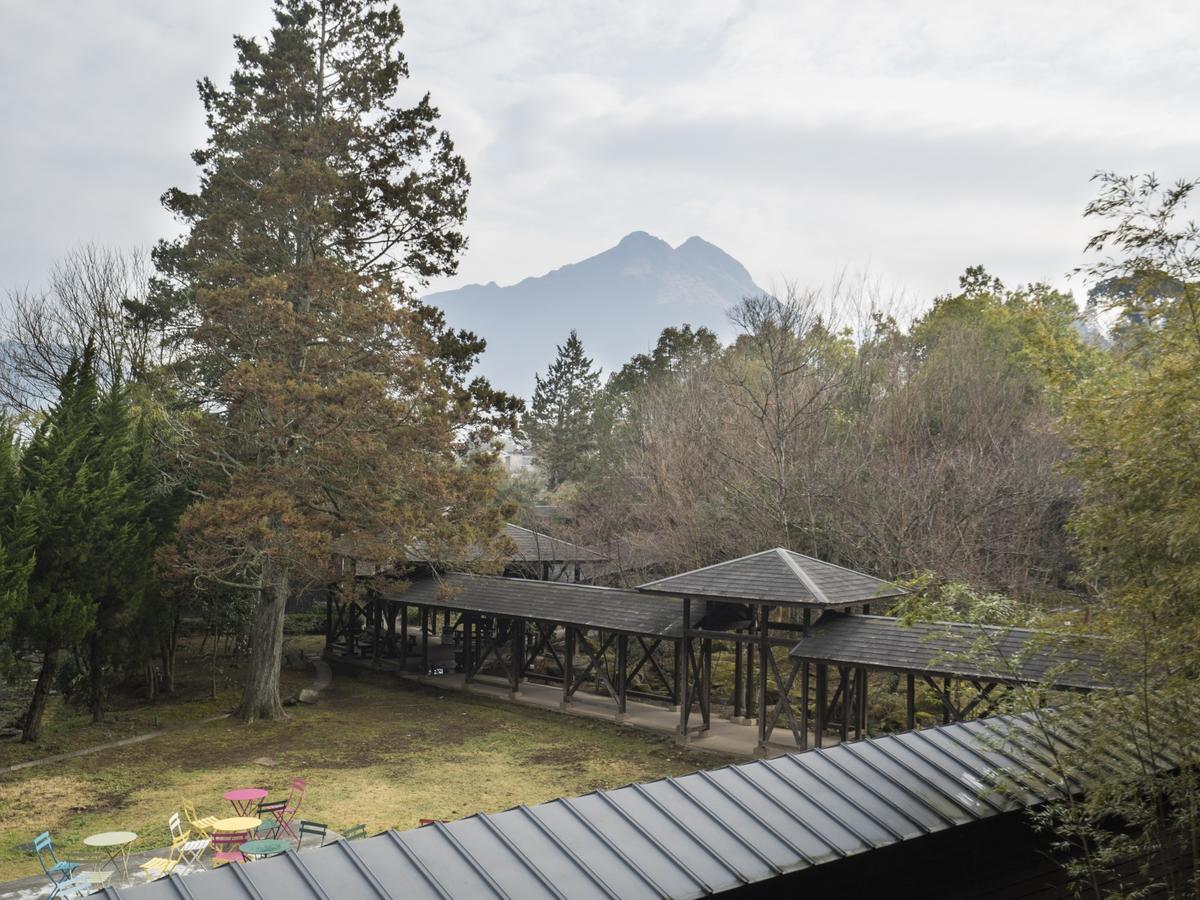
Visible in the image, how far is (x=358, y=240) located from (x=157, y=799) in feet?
37.9

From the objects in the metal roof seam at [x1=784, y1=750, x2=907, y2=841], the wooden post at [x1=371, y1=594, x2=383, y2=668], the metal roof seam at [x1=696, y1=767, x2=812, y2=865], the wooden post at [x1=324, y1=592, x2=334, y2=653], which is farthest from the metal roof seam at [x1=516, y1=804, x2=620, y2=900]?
the wooden post at [x1=324, y1=592, x2=334, y2=653]

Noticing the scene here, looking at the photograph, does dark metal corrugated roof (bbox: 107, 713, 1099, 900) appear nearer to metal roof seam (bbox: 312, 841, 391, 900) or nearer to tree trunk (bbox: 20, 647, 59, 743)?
metal roof seam (bbox: 312, 841, 391, 900)

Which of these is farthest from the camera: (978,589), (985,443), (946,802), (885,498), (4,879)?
(985,443)

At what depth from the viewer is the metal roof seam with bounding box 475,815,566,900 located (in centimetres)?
436

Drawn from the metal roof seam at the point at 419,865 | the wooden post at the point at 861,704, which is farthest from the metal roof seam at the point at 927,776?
the wooden post at the point at 861,704

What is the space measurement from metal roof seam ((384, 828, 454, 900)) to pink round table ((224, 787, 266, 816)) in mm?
7431

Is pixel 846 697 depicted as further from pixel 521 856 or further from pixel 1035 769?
pixel 521 856

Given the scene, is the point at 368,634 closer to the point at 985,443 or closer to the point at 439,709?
the point at 439,709

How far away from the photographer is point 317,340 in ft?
60.0

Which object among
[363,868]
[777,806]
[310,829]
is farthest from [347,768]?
[363,868]

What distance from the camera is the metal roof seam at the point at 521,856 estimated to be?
4.36 metres

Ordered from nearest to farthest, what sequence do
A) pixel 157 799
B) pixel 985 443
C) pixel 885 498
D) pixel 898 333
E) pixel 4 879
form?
1. pixel 4 879
2. pixel 157 799
3. pixel 885 498
4. pixel 985 443
5. pixel 898 333

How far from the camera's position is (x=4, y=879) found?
10.4 meters

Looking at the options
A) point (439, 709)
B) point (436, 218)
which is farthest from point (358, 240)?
point (439, 709)
